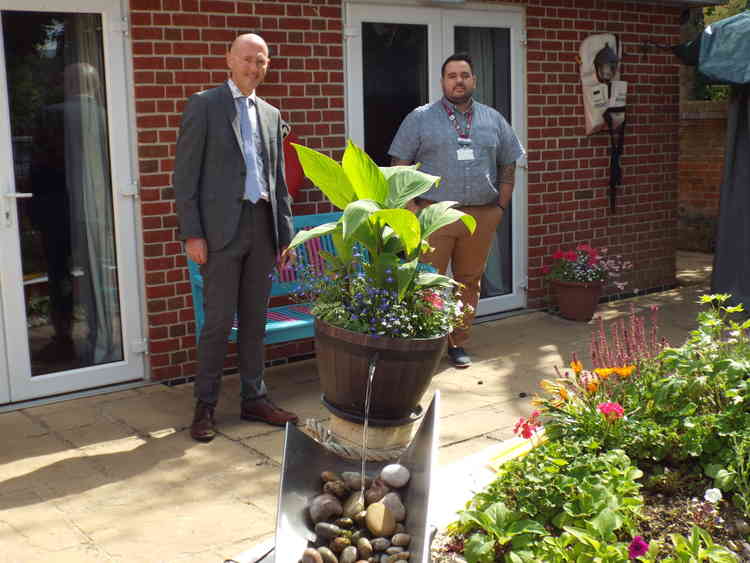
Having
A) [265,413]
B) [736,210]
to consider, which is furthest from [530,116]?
[265,413]

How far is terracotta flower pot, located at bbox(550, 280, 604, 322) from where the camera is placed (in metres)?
7.56

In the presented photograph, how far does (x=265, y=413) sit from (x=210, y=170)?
1348mm

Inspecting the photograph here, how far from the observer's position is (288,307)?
615 centimetres

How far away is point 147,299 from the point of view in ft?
19.2

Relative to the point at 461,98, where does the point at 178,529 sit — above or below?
below

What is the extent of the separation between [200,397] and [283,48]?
248 cm

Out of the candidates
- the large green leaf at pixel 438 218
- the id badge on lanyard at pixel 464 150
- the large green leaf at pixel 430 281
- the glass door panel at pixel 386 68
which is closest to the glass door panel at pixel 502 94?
the glass door panel at pixel 386 68

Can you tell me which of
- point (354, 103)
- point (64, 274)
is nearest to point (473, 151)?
point (354, 103)

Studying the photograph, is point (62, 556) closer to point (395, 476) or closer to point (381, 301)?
point (395, 476)

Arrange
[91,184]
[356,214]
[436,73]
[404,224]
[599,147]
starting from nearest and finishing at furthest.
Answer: [356,214] < [404,224] < [91,184] < [436,73] < [599,147]

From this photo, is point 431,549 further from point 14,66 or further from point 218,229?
point 14,66

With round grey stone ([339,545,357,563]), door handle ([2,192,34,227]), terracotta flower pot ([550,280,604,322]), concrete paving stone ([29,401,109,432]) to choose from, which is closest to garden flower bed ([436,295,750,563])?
round grey stone ([339,545,357,563])

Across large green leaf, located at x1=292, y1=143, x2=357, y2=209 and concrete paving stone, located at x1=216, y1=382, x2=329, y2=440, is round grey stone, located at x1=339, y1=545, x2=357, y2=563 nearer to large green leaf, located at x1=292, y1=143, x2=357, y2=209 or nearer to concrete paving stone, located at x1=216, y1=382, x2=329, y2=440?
large green leaf, located at x1=292, y1=143, x2=357, y2=209

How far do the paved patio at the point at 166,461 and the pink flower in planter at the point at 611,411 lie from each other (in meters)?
1.41
